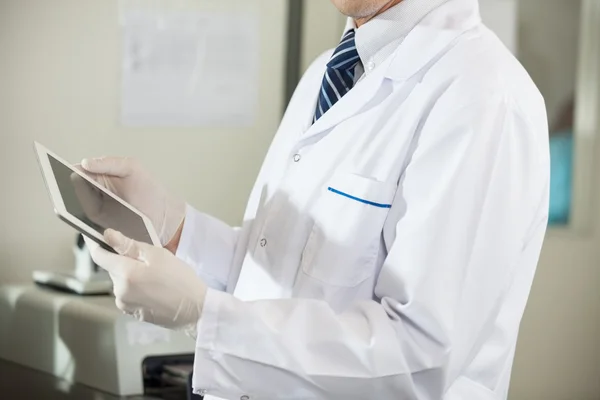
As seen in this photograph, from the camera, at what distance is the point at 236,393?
1.06m

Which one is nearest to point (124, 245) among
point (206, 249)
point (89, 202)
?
point (89, 202)

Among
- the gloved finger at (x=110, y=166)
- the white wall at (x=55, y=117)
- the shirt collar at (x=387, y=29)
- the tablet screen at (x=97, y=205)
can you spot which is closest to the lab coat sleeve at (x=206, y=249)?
the gloved finger at (x=110, y=166)

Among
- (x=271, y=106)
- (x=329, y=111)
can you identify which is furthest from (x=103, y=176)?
(x=271, y=106)

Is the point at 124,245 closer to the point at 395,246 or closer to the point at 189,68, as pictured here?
the point at 395,246

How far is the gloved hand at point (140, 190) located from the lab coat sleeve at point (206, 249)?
2cm

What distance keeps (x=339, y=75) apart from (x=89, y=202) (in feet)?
1.26

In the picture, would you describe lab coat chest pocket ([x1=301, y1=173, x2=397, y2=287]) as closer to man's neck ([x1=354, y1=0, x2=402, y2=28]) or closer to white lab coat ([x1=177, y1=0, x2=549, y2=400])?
white lab coat ([x1=177, y1=0, x2=549, y2=400])

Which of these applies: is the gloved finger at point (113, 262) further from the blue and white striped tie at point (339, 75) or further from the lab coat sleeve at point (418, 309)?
the blue and white striped tie at point (339, 75)

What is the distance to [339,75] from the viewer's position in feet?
4.35

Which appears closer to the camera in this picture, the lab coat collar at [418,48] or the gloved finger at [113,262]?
the gloved finger at [113,262]

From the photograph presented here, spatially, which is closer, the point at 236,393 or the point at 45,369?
the point at 236,393

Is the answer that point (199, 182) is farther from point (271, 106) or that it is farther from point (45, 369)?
point (45, 369)

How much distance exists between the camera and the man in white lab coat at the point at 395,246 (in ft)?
3.39

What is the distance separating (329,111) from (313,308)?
315 millimetres
